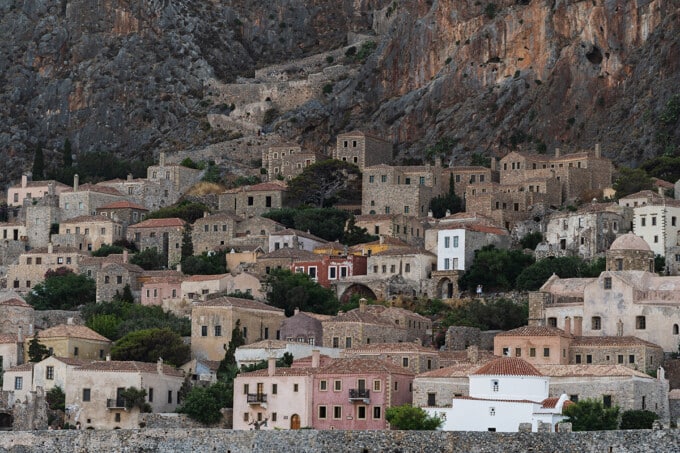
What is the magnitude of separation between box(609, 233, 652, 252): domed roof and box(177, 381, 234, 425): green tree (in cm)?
2068

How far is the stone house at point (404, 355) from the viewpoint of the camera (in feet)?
279

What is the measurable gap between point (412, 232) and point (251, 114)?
34567 millimetres

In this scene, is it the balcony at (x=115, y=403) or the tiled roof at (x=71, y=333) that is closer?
the balcony at (x=115, y=403)

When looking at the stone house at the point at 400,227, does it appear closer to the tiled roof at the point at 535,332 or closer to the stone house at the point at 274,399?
the tiled roof at the point at 535,332

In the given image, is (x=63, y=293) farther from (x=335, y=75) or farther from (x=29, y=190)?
(x=335, y=75)

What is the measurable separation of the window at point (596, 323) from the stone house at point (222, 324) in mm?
15203

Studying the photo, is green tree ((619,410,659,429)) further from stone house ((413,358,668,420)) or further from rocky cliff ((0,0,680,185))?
rocky cliff ((0,0,680,185))

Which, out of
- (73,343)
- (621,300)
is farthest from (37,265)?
(621,300)

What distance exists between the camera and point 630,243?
9406 centimetres

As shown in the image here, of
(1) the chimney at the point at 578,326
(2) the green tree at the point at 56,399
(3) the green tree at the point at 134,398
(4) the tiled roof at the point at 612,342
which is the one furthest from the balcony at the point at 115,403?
(1) the chimney at the point at 578,326

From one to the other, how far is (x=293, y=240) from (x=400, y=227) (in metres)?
6.22

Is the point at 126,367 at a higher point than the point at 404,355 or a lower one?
lower

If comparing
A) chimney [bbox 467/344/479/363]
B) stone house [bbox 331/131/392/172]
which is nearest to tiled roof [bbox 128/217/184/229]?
stone house [bbox 331/131/392/172]

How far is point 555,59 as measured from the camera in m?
130
